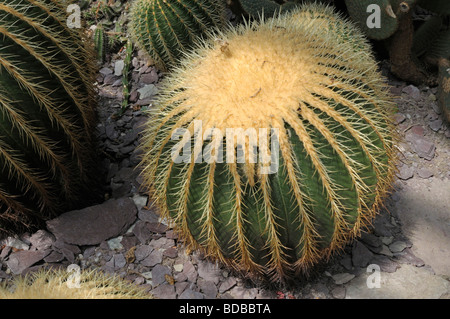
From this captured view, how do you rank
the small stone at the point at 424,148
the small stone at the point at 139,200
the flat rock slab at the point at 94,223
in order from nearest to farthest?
the flat rock slab at the point at 94,223, the small stone at the point at 139,200, the small stone at the point at 424,148

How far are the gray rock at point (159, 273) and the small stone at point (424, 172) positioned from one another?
47.2 inches

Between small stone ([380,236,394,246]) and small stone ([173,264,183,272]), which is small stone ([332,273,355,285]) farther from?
small stone ([173,264,183,272])

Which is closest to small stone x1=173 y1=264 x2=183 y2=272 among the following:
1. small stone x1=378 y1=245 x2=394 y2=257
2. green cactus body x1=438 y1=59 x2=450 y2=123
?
small stone x1=378 y1=245 x2=394 y2=257

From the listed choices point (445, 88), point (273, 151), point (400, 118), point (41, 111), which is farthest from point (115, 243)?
point (445, 88)

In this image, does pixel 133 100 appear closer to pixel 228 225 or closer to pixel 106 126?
pixel 106 126

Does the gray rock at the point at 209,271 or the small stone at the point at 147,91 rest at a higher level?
the small stone at the point at 147,91

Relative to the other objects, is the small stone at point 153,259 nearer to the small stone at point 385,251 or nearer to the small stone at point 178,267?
the small stone at point 178,267

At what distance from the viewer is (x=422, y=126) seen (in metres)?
2.51

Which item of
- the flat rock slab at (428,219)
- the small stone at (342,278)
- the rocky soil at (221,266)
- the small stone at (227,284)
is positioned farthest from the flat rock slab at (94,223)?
the flat rock slab at (428,219)

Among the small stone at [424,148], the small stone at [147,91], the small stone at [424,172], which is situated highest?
the small stone at [147,91]

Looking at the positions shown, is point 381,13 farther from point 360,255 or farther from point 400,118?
point 360,255

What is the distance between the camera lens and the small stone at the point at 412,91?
2635 mm

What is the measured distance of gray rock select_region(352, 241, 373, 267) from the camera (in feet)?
6.37
